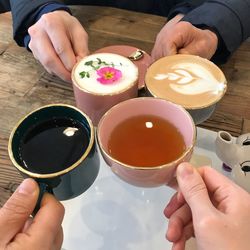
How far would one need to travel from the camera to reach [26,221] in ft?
1.67

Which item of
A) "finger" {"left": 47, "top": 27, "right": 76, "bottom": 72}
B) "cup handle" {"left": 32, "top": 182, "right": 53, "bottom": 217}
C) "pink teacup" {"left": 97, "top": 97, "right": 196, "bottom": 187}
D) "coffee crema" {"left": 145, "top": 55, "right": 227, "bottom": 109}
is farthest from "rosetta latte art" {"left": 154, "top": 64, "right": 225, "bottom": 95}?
"cup handle" {"left": 32, "top": 182, "right": 53, "bottom": 217}

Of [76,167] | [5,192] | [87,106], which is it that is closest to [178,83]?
[87,106]

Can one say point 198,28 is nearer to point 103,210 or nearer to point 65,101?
point 65,101

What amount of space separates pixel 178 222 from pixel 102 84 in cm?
28

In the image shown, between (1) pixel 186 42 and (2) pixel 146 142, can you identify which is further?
(1) pixel 186 42

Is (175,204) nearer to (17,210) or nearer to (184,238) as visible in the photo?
(184,238)

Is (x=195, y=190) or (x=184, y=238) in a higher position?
(x=195, y=190)

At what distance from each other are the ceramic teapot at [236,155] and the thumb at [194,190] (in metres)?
0.14

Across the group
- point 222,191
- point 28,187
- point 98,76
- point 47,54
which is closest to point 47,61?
point 47,54

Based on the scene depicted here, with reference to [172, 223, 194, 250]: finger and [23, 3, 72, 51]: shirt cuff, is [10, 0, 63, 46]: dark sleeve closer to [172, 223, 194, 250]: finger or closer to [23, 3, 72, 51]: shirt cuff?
[23, 3, 72, 51]: shirt cuff

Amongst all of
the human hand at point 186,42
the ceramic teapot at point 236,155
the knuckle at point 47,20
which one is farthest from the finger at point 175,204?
the knuckle at point 47,20

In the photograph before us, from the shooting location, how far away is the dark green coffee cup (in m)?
0.53

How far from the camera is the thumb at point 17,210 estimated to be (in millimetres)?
481

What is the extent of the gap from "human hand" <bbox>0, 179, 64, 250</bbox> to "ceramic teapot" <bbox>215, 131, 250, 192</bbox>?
1.03ft
